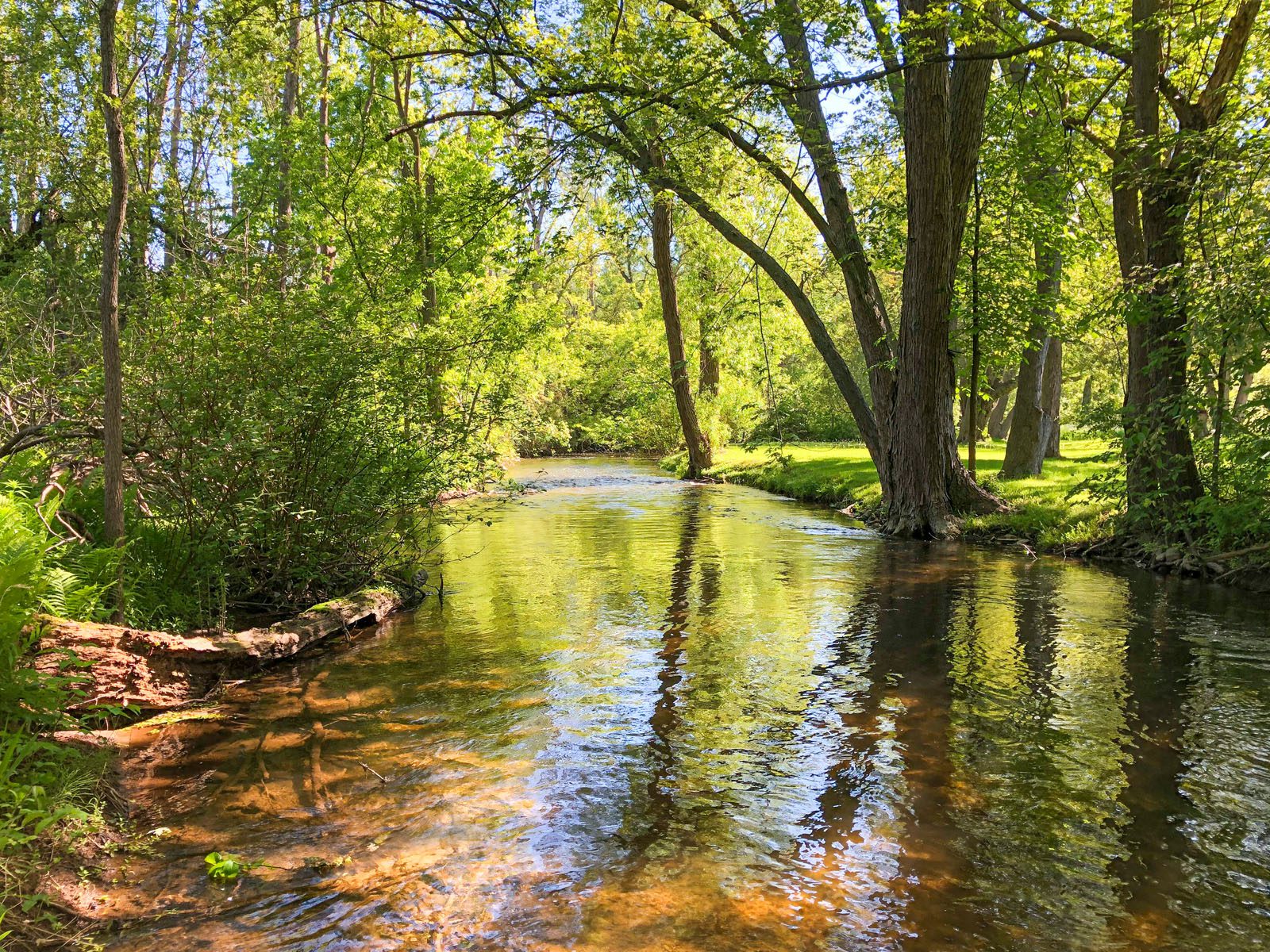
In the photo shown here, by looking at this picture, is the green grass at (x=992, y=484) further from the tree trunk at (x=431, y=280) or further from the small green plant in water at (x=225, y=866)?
the small green plant in water at (x=225, y=866)

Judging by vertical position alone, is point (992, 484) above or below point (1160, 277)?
below

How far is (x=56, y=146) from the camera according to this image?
10.8 m

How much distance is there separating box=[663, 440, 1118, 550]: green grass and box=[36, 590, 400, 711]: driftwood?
10250 millimetres

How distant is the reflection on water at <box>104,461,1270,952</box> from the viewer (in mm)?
3389

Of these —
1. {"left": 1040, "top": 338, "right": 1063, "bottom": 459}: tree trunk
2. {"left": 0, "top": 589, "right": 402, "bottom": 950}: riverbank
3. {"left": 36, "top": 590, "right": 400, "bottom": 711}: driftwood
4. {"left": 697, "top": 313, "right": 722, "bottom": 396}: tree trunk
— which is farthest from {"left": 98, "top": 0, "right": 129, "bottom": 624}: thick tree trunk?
{"left": 697, "top": 313, "right": 722, "bottom": 396}: tree trunk

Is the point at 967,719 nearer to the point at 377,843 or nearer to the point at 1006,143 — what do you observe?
the point at 377,843

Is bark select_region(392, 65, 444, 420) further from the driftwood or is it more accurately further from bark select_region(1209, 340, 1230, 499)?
bark select_region(1209, 340, 1230, 499)

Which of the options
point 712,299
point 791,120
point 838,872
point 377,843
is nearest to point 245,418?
point 377,843

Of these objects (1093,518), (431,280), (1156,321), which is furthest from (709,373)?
(1156,321)

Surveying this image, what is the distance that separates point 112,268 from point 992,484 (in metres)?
14.6

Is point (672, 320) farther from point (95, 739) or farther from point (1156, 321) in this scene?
point (95, 739)

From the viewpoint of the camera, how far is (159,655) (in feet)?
19.3

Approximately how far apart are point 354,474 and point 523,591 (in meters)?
2.87

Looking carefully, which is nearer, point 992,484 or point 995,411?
point 992,484
